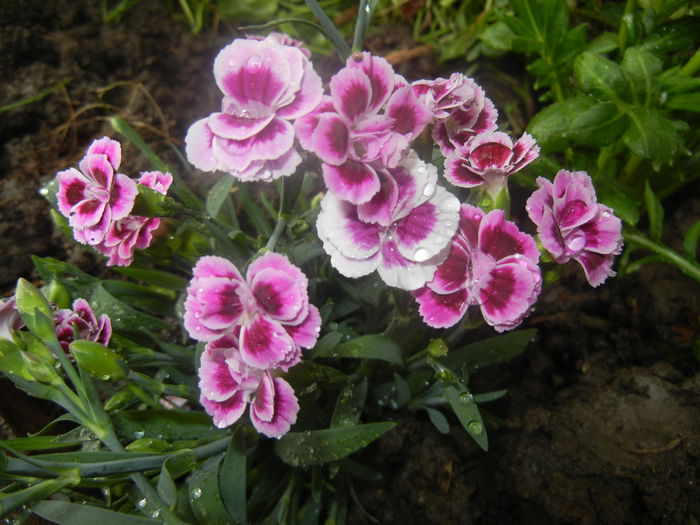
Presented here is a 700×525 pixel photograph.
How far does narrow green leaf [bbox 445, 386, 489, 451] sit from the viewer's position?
1.05 meters

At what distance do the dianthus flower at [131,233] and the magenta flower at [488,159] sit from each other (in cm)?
58

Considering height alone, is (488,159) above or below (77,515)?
above

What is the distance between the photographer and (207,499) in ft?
3.32

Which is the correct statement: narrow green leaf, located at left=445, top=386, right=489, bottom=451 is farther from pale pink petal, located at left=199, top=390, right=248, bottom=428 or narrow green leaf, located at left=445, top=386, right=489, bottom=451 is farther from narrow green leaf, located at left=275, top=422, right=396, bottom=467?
pale pink petal, located at left=199, top=390, right=248, bottom=428

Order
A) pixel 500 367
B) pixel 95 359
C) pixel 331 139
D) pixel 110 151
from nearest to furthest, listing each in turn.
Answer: pixel 331 139 → pixel 95 359 → pixel 110 151 → pixel 500 367

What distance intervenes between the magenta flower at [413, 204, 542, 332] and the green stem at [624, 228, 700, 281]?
2.71 ft

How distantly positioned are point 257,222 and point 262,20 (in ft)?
3.60

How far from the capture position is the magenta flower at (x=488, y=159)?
0.90m

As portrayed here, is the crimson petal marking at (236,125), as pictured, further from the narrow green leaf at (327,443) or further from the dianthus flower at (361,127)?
the narrow green leaf at (327,443)

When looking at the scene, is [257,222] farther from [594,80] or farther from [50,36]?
[50,36]

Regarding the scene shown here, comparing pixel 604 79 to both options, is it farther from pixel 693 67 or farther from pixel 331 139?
pixel 331 139

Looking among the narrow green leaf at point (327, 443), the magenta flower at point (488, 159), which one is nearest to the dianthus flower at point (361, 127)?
the magenta flower at point (488, 159)

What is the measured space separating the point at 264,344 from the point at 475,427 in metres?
0.48

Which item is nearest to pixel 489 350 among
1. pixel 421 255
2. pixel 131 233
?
pixel 421 255
